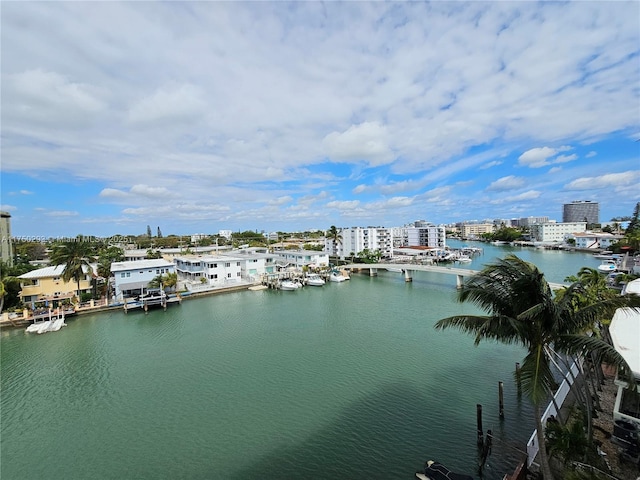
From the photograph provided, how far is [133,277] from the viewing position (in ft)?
112

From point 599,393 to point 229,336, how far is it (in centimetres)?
2041

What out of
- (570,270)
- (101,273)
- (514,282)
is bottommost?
(570,270)

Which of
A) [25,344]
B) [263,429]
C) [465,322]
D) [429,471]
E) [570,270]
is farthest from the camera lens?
[570,270]

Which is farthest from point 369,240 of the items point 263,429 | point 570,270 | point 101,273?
point 263,429

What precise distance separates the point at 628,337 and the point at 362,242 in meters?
60.1

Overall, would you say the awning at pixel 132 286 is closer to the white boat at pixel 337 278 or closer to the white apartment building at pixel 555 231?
the white boat at pixel 337 278

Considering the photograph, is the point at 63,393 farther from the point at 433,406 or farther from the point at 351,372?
the point at 433,406

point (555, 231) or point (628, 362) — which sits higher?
point (555, 231)

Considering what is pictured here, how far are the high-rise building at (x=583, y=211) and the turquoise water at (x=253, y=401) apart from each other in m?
193

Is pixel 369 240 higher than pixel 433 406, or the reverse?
pixel 369 240

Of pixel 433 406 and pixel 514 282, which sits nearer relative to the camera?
pixel 514 282

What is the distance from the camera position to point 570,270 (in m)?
48.5

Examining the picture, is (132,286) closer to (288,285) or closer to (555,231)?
(288,285)

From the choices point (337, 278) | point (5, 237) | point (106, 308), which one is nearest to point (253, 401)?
point (106, 308)
